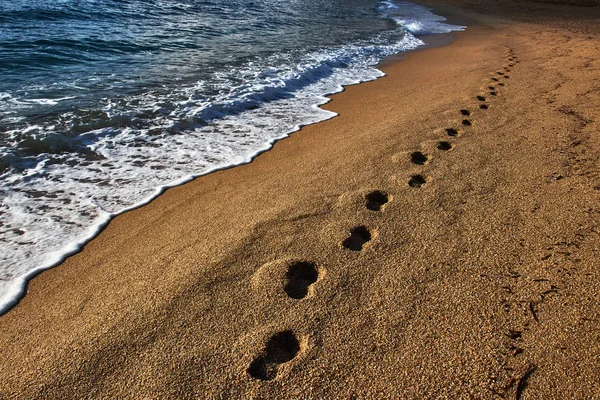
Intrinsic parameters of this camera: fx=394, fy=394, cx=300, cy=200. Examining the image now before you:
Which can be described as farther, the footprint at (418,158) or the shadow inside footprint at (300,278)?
the footprint at (418,158)

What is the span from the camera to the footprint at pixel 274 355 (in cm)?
177

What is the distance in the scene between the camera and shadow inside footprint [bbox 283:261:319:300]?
7.29 ft

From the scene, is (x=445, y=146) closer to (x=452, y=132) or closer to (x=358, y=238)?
(x=452, y=132)

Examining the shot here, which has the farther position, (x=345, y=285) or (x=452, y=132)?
(x=452, y=132)

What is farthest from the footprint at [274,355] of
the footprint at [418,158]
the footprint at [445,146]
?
the footprint at [445,146]

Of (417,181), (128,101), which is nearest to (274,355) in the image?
(417,181)

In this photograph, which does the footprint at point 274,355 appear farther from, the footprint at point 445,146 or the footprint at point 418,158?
the footprint at point 445,146

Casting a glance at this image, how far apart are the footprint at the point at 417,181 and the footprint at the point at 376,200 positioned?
0.95ft

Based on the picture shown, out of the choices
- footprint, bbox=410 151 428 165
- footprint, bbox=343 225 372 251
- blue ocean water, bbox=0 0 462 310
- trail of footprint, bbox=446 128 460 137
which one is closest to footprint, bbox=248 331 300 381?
footprint, bbox=343 225 372 251

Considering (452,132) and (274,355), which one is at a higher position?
(452,132)

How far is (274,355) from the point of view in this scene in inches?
73.1

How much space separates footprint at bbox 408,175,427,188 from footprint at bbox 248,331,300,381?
5.99ft

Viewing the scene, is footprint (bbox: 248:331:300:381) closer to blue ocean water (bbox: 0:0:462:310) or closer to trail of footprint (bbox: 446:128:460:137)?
blue ocean water (bbox: 0:0:462:310)

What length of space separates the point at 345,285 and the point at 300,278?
0.29 m
